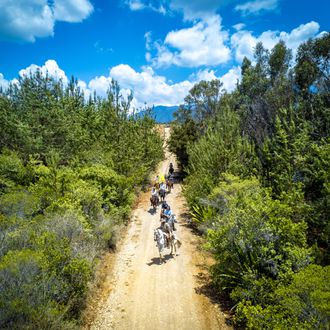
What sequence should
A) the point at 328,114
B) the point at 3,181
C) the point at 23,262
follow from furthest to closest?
the point at 328,114 → the point at 3,181 → the point at 23,262

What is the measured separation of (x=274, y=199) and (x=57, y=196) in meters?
12.7

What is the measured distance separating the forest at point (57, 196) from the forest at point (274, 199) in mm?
5449

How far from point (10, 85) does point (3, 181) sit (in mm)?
19685

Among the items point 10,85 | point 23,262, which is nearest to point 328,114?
point 23,262

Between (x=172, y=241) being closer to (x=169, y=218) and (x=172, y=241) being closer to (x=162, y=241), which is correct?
(x=162, y=241)

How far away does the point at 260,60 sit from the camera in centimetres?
3089

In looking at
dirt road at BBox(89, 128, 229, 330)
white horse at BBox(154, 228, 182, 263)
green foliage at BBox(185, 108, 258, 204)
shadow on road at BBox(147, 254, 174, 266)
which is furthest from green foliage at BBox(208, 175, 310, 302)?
green foliage at BBox(185, 108, 258, 204)

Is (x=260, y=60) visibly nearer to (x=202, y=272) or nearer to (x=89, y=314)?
(x=202, y=272)

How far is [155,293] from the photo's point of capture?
10.6 metres

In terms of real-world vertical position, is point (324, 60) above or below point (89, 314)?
above

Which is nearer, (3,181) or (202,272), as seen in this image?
(202,272)

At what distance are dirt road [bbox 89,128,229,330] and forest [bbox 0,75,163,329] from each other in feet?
4.03

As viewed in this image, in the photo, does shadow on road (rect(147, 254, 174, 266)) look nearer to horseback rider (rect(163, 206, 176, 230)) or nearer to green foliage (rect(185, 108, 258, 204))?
horseback rider (rect(163, 206, 176, 230))

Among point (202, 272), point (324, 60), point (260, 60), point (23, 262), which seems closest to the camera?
point (23, 262)
